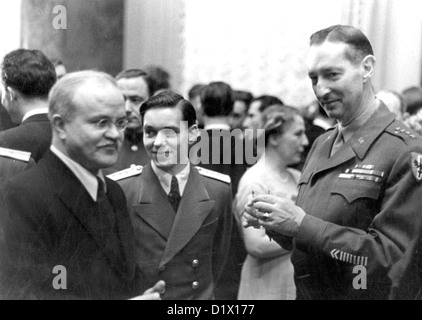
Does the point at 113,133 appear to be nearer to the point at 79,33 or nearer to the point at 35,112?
the point at 35,112

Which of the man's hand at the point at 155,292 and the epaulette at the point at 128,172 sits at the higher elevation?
the epaulette at the point at 128,172

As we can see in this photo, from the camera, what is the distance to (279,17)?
2416 millimetres

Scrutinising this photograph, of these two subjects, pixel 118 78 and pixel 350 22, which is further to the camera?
pixel 350 22

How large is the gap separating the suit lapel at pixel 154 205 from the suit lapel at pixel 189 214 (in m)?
0.02

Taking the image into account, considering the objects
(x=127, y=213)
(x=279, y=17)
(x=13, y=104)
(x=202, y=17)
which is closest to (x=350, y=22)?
(x=279, y=17)

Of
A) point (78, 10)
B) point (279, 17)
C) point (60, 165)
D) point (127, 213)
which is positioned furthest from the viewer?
point (279, 17)

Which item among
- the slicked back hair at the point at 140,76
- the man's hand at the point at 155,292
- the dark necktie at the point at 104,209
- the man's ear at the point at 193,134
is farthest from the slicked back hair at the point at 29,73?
the man's hand at the point at 155,292

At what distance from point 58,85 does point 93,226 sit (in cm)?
41

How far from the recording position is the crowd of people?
196 cm

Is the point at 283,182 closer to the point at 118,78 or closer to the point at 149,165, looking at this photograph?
the point at 149,165

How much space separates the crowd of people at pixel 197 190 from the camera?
77.2 inches

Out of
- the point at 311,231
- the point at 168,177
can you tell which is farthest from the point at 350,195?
→ the point at 168,177

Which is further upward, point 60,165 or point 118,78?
point 118,78

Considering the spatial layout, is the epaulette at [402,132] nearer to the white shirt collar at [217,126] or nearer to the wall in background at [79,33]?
the white shirt collar at [217,126]
